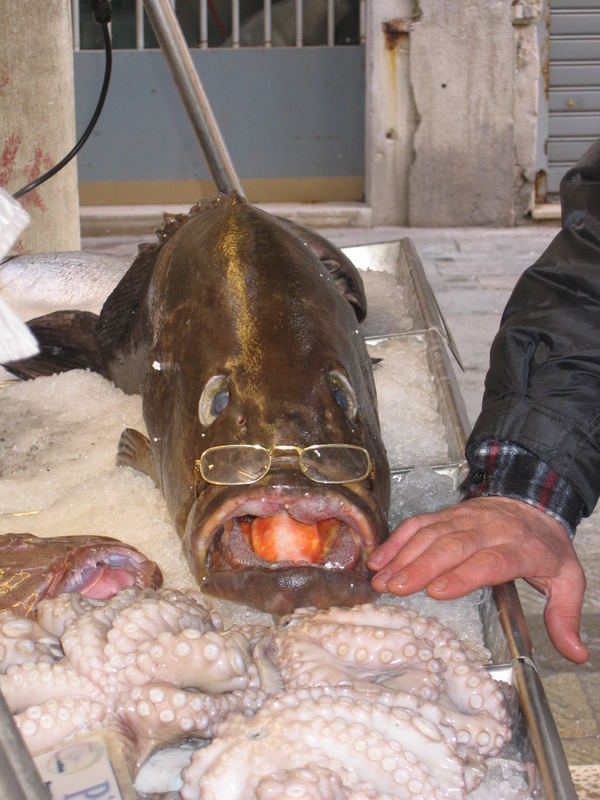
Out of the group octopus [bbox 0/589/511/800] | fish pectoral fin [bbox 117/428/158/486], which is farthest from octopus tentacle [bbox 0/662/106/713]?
fish pectoral fin [bbox 117/428/158/486]

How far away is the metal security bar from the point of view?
8969 mm

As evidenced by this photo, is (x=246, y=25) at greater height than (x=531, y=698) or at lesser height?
greater

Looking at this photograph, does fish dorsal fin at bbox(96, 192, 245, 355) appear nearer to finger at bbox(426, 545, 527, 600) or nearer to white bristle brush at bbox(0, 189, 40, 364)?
finger at bbox(426, 545, 527, 600)

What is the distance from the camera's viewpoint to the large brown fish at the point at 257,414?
1.41 metres

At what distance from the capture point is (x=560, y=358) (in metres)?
1.74

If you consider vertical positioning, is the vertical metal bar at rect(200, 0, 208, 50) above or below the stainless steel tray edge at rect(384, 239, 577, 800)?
above

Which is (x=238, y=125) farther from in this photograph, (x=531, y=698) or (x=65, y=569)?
(x=531, y=698)

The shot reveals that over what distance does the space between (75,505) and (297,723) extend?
963 mm

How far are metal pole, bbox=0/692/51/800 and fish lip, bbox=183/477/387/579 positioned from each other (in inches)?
27.8

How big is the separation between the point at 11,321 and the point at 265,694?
0.51 m

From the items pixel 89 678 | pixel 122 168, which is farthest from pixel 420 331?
pixel 122 168

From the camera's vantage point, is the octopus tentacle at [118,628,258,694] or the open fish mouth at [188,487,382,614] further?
the open fish mouth at [188,487,382,614]

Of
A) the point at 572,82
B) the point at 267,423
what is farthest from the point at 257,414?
the point at 572,82

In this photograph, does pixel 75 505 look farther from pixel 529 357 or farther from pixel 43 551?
pixel 529 357
